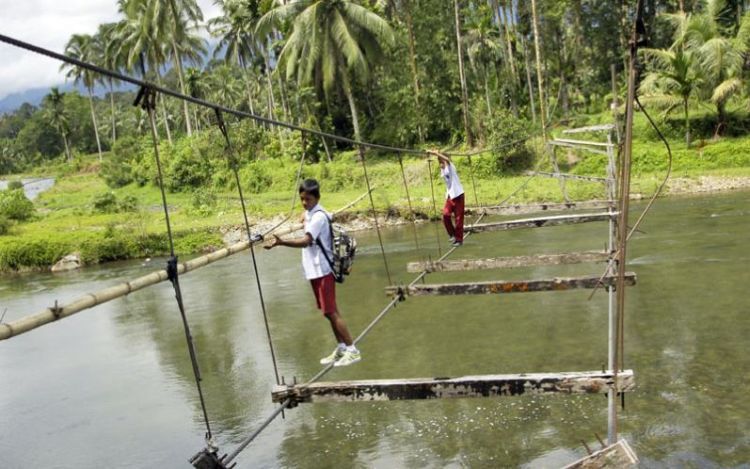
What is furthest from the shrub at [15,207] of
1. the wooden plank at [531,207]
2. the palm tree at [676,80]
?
the palm tree at [676,80]

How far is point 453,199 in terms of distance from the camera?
6.90 meters

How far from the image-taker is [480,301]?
31.3ft

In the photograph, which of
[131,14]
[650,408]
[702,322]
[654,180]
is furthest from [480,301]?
[131,14]

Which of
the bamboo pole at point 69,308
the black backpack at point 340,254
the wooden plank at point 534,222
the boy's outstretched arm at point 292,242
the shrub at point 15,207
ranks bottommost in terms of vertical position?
the wooden plank at point 534,222

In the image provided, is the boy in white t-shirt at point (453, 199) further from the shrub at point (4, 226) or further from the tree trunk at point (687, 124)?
the shrub at point (4, 226)

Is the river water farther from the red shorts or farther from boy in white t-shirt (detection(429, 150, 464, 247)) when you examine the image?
the red shorts

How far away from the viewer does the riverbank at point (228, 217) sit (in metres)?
16.5

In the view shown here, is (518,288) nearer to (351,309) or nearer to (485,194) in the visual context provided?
(351,309)

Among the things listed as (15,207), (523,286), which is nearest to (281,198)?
(15,207)

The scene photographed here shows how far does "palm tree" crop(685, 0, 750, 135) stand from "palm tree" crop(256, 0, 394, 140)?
8448mm

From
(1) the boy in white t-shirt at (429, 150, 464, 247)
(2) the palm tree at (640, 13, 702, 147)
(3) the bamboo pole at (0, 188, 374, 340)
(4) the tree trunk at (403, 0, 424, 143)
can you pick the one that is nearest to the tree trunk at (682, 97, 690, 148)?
(2) the palm tree at (640, 13, 702, 147)

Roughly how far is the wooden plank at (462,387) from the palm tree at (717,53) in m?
16.5

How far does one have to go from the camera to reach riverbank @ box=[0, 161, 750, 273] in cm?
1647

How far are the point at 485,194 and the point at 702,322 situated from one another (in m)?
10.4
